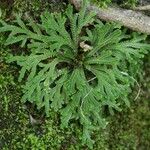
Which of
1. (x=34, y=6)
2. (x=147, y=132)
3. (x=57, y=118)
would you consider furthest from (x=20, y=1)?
(x=147, y=132)

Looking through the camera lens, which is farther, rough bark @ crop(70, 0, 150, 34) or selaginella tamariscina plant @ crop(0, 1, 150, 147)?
rough bark @ crop(70, 0, 150, 34)

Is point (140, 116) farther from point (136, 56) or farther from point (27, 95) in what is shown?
A: point (27, 95)

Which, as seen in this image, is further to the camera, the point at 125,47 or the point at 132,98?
the point at 132,98

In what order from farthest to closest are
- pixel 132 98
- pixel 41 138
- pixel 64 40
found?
pixel 132 98, pixel 41 138, pixel 64 40

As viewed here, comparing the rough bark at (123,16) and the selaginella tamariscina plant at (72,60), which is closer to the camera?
the selaginella tamariscina plant at (72,60)

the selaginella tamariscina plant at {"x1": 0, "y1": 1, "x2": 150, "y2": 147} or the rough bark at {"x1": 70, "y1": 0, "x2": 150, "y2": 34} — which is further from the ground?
the rough bark at {"x1": 70, "y1": 0, "x2": 150, "y2": 34}

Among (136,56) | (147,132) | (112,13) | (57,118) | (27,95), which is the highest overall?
(112,13)

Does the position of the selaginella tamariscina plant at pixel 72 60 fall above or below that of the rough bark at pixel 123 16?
below

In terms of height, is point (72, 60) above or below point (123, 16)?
below
